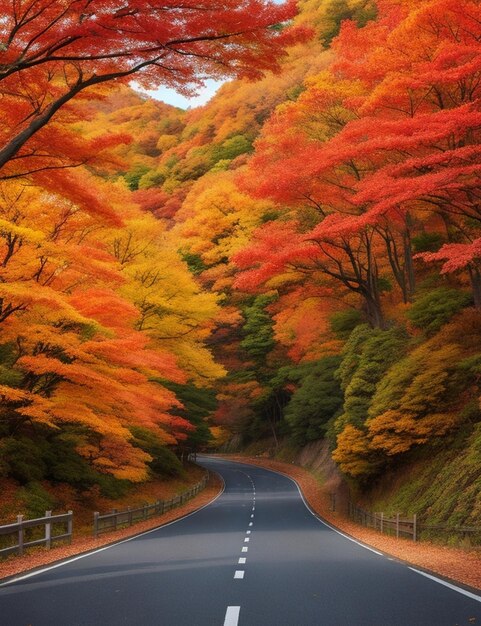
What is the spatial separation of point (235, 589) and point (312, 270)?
20.4 metres

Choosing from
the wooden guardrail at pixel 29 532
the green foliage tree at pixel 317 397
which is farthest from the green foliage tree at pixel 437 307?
the green foliage tree at pixel 317 397

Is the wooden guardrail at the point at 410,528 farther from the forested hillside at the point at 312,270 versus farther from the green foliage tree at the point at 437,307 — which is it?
the green foliage tree at the point at 437,307

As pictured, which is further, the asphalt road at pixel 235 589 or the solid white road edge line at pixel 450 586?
the solid white road edge line at pixel 450 586

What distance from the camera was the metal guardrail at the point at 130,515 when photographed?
21.2 m

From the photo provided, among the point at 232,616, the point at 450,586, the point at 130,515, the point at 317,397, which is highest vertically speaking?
the point at 317,397

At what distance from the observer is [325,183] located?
86.6 feet

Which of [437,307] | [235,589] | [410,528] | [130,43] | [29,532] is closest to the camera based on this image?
[235,589]

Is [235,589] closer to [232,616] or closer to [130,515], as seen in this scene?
[232,616]

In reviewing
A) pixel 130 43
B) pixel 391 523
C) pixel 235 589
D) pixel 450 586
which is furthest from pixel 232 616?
pixel 391 523

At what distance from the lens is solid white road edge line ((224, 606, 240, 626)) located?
677 cm

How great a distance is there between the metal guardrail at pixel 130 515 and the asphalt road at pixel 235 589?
4025mm

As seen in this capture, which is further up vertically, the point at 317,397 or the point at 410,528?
the point at 317,397

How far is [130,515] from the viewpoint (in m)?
24.3

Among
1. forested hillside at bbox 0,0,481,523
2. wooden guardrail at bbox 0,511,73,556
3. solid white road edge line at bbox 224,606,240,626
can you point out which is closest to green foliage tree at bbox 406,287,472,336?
forested hillside at bbox 0,0,481,523
